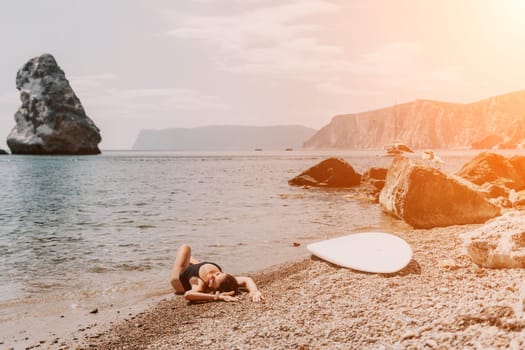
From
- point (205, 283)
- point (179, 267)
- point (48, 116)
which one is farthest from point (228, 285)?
point (48, 116)

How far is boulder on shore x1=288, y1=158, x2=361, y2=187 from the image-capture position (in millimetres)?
39125

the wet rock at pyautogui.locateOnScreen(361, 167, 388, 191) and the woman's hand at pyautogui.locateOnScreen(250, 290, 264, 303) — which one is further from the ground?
the wet rock at pyautogui.locateOnScreen(361, 167, 388, 191)

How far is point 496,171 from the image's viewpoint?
23.8 m

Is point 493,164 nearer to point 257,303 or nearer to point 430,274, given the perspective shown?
point 430,274

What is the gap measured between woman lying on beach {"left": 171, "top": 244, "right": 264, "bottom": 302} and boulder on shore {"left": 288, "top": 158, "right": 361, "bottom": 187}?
2975cm

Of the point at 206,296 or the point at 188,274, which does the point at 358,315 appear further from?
the point at 188,274

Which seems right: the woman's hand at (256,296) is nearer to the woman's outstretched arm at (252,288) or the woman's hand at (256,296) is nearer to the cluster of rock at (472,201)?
the woman's outstretched arm at (252,288)

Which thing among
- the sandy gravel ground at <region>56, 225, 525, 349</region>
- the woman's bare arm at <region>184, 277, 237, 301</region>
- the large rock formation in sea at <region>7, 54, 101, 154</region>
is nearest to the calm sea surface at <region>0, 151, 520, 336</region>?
the woman's bare arm at <region>184, 277, 237, 301</region>

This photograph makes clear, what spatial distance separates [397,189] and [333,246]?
7090mm

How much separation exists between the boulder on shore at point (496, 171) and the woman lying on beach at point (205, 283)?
18.7m

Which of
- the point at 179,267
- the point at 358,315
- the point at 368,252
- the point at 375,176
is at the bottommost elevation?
the point at 179,267

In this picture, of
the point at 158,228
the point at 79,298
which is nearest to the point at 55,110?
the point at 158,228

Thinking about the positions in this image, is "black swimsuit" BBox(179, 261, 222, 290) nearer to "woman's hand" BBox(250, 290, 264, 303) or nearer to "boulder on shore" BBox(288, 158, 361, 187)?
"woman's hand" BBox(250, 290, 264, 303)

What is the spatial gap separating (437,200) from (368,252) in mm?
6427
